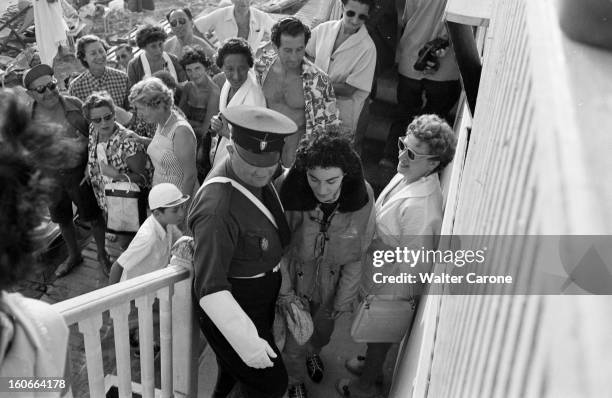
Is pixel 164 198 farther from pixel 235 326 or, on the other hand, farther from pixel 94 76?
pixel 94 76

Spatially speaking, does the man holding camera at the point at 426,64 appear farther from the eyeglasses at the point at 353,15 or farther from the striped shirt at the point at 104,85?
the striped shirt at the point at 104,85

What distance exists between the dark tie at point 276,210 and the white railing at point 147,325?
0.45 m

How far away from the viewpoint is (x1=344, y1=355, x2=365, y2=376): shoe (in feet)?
11.8

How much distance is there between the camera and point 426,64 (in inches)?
187

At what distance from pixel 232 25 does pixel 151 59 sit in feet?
3.75

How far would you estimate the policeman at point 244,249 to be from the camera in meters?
2.54

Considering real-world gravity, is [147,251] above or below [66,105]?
below

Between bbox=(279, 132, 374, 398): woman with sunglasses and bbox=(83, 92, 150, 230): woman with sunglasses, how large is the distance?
1.40 metres

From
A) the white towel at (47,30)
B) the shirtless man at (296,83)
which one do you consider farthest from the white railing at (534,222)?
the white towel at (47,30)

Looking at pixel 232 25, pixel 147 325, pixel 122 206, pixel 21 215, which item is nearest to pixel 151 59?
pixel 232 25

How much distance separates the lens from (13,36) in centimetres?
1081

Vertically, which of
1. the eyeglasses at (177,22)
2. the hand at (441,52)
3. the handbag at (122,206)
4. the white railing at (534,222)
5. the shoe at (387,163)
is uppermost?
the white railing at (534,222)

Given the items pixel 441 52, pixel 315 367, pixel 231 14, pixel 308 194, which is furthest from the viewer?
pixel 231 14

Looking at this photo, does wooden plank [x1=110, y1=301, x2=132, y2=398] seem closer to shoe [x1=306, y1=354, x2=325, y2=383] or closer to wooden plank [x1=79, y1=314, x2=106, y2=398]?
wooden plank [x1=79, y1=314, x2=106, y2=398]
